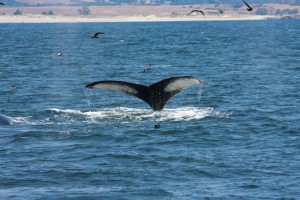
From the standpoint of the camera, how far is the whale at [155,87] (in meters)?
20.9

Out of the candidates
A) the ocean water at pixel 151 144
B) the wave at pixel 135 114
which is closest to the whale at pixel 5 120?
the ocean water at pixel 151 144

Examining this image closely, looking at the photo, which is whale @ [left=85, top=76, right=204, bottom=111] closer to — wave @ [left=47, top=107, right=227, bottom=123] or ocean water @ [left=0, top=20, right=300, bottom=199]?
ocean water @ [left=0, top=20, right=300, bottom=199]

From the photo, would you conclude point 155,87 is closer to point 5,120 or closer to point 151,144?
point 151,144

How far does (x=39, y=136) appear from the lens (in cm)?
2381

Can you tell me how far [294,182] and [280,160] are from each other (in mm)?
2183

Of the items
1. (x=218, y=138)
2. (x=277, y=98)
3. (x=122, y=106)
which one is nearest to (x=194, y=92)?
(x=277, y=98)

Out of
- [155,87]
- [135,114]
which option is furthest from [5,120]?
[155,87]

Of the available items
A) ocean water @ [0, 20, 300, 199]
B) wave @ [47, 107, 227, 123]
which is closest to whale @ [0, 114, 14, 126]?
ocean water @ [0, 20, 300, 199]

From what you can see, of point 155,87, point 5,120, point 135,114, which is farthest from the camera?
point 135,114

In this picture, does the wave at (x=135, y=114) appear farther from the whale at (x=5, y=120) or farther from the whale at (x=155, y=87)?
the whale at (x=155, y=87)

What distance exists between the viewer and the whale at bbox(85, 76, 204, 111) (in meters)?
20.9

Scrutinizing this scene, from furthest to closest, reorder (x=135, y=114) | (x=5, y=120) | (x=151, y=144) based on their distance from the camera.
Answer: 1. (x=135, y=114)
2. (x=5, y=120)
3. (x=151, y=144)

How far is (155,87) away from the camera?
2223 centimetres

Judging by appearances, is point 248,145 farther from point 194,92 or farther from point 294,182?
point 194,92
